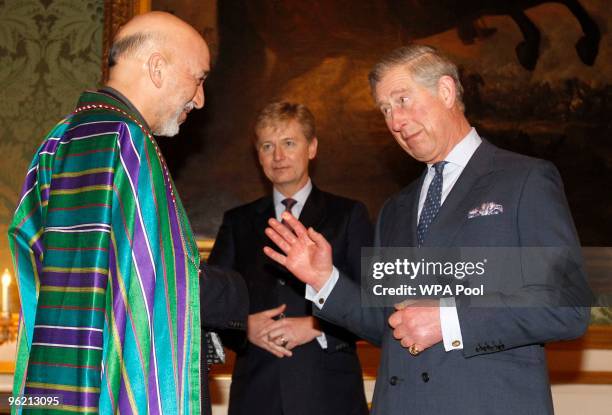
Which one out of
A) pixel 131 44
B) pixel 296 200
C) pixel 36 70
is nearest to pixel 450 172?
pixel 131 44

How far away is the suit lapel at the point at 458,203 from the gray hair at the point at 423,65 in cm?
33

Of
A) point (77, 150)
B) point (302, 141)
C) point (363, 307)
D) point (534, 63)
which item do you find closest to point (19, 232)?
point (77, 150)

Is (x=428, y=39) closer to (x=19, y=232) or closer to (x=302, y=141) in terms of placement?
(x=302, y=141)

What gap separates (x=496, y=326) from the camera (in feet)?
7.36

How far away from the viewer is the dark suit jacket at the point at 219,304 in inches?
96.5

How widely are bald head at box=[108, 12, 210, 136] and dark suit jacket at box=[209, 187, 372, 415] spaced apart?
1379 mm

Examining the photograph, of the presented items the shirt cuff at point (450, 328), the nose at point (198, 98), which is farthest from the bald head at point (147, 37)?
the shirt cuff at point (450, 328)

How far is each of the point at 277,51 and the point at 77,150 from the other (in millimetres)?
3147

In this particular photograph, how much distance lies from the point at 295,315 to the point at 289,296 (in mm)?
102

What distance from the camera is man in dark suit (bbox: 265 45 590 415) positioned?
2262mm

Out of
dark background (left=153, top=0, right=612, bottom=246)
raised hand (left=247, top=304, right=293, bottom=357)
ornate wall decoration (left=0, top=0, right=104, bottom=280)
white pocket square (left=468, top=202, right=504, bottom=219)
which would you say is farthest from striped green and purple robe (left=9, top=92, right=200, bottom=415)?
ornate wall decoration (left=0, top=0, right=104, bottom=280)

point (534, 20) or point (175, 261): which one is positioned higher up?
point (534, 20)

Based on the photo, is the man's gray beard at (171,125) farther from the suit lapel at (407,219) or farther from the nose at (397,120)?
the suit lapel at (407,219)

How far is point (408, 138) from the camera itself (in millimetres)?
2756
